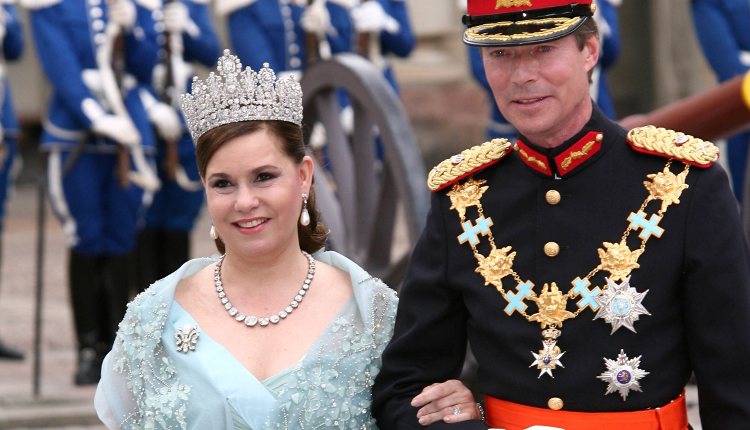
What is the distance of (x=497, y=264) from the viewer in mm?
3080

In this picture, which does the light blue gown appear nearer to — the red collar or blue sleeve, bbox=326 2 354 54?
the red collar

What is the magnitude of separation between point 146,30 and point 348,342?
12.9ft

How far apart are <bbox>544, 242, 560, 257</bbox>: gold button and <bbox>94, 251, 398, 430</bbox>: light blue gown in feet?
1.46

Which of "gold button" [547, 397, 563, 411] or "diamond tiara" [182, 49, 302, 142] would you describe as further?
"diamond tiara" [182, 49, 302, 142]

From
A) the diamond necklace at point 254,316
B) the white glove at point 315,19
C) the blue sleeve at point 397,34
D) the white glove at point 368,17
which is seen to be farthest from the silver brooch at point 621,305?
the blue sleeve at point 397,34

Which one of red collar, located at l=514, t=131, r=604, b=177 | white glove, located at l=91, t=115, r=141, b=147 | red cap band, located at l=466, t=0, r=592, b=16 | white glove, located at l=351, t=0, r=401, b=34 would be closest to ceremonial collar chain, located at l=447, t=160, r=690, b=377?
red collar, located at l=514, t=131, r=604, b=177

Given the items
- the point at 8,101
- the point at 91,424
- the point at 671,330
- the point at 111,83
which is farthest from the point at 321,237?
the point at 8,101

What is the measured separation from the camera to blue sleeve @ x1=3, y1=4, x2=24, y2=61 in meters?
7.21

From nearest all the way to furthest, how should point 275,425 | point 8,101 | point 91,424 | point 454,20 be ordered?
point 275,425, point 91,424, point 8,101, point 454,20

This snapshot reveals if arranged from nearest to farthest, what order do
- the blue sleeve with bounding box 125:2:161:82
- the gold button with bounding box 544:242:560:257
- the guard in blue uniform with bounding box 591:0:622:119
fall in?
the gold button with bounding box 544:242:560:257 → the blue sleeve with bounding box 125:2:161:82 → the guard in blue uniform with bounding box 591:0:622:119

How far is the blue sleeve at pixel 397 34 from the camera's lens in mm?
7957

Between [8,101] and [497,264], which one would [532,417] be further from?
[8,101]

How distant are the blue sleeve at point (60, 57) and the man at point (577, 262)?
144 inches

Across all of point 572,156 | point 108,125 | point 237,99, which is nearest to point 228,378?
point 237,99
